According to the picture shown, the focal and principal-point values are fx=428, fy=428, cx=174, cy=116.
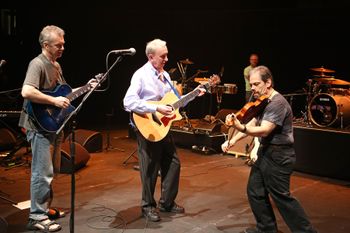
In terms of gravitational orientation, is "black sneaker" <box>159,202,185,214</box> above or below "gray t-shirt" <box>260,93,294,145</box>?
below

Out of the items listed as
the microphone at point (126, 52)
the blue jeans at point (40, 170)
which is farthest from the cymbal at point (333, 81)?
the blue jeans at point (40, 170)

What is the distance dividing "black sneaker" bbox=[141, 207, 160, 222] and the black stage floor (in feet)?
0.24

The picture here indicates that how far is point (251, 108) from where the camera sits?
12.6 feet

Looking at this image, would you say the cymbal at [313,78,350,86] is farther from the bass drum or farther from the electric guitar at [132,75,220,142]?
the electric guitar at [132,75,220,142]

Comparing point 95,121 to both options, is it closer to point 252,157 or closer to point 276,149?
point 252,157

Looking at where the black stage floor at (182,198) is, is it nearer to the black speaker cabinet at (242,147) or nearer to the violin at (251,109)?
the black speaker cabinet at (242,147)

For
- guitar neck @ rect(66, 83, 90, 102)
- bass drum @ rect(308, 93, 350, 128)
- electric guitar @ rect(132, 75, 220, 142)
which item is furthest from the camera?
bass drum @ rect(308, 93, 350, 128)

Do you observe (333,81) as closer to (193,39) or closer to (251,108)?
(251,108)

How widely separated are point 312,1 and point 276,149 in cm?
A: 906

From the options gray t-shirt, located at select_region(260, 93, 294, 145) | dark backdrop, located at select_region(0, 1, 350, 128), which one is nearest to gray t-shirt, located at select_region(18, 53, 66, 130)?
gray t-shirt, located at select_region(260, 93, 294, 145)

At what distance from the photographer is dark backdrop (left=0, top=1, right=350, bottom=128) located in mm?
11383

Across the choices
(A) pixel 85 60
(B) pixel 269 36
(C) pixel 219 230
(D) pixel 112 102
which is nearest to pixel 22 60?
(A) pixel 85 60

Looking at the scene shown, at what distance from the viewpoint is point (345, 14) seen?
11180mm

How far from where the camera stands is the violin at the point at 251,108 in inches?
151
